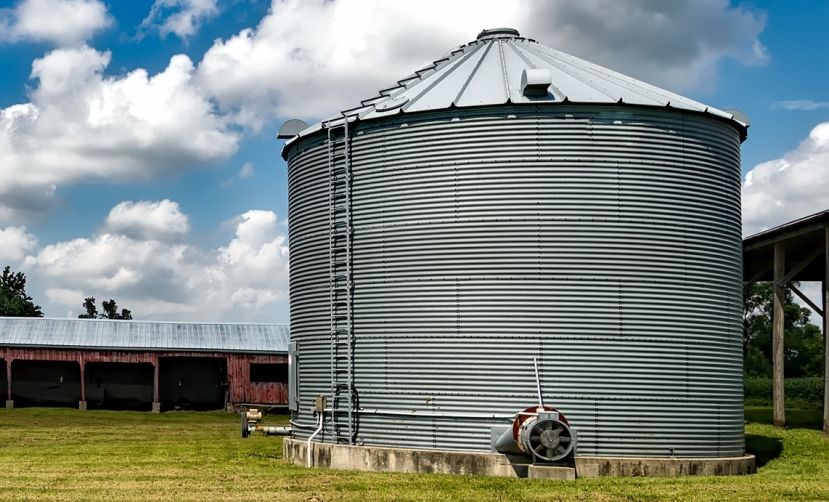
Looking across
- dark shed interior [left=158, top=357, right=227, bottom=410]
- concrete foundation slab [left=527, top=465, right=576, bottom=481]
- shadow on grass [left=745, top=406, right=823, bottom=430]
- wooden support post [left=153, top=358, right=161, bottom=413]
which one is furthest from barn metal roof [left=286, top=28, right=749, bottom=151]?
dark shed interior [left=158, top=357, right=227, bottom=410]

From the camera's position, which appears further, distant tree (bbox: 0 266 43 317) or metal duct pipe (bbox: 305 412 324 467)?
distant tree (bbox: 0 266 43 317)

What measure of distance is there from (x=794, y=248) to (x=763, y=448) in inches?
432

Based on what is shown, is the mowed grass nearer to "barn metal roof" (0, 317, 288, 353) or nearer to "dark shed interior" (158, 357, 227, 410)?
"barn metal roof" (0, 317, 288, 353)

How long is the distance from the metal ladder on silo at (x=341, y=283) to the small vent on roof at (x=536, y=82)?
4.56 meters

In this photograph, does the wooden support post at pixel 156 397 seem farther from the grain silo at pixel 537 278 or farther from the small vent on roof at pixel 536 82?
the small vent on roof at pixel 536 82

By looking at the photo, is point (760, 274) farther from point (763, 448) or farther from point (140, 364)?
point (140, 364)

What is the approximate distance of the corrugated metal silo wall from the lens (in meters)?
23.5

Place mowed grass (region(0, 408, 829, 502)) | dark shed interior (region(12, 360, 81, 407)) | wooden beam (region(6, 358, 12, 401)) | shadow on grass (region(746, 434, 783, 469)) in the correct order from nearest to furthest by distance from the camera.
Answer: mowed grass (region(0, 408, 829, 502)) < shadow on grass (region(746, 434, 783, 469)) < wooden beam (region(6, 358, 12, 401)) < dark shed interior (region(12, 360, 81, 407))

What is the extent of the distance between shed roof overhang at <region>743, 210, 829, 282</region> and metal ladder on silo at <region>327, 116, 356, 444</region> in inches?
579

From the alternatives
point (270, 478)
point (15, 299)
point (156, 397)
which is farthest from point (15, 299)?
point (270, 478)

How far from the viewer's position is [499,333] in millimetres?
23734

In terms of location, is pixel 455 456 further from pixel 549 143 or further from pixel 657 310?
pixel 549 143

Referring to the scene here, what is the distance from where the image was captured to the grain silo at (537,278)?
23.5m

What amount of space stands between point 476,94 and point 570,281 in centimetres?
502
